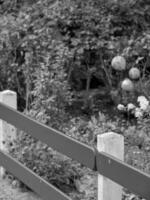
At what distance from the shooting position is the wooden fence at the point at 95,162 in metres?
3.04

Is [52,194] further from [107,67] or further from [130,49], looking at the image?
[107,67]

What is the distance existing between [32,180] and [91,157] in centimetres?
96

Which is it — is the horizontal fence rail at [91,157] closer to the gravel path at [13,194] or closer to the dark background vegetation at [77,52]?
the gravel path at [13,194]

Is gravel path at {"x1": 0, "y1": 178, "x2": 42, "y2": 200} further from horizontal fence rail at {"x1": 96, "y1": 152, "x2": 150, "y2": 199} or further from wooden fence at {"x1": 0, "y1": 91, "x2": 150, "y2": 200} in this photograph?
horizontal fence rail at {"x1": 96, "y1": 152, "x2": 150, "y2": 199}

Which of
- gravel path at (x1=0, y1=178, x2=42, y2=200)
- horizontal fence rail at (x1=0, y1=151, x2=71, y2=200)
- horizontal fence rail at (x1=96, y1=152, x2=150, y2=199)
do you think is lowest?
gravel path at (x1=0, y1=178, x2=42, y2=200)

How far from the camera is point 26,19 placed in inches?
286

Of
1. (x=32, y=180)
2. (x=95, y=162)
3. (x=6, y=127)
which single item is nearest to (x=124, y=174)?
(x=95, y=162)

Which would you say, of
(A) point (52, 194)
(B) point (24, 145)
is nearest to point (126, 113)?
(B) point (24, 145)

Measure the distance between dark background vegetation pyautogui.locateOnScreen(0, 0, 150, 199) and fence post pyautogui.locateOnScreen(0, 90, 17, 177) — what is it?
85 cm

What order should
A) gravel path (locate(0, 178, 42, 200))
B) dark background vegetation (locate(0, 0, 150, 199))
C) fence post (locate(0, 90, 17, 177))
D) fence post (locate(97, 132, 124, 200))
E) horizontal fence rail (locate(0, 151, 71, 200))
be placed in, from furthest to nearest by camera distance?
dark background vegetation (locate(0, 0, 150, 199)) < fence post (locate(0, 90, 17, 177)) < gravel path (locate(0, 178, 42, 200)) < horizontal fence rail (locate(0, 151, 71, 200)) < fence post (locate(97, 132, 124, 200))

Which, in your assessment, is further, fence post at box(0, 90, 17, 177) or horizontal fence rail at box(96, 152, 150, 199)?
fence post at box(0, 90, 17, 177)

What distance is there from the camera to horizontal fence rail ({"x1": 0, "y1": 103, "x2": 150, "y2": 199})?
9.77 ft

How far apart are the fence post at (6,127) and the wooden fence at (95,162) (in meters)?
0.23

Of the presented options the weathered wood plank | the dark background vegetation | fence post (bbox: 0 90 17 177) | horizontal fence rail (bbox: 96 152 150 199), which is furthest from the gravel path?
horizontal fence rail (bbox: 96 152 150 199)
